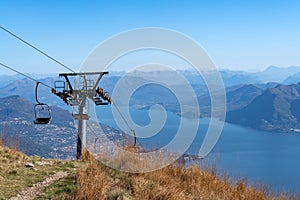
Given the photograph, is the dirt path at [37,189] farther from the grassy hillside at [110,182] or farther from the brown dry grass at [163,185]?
the brown dry grass at [163,185]

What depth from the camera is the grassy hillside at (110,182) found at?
4.79m

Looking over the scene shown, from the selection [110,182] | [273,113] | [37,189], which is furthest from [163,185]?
[273,113]

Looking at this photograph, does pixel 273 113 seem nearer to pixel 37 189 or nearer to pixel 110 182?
pixel 110 182

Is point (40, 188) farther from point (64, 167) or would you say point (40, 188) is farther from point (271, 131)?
point (271, 131)

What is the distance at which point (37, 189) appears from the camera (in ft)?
16.8

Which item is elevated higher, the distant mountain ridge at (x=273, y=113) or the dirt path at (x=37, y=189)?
the dirt path at (x=37, y=189)

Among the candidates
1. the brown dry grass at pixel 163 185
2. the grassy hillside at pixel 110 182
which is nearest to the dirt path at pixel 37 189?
the grassy hillside at pixel 110 182

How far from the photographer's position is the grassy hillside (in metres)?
4.79

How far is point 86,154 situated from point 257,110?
17485 centimetres

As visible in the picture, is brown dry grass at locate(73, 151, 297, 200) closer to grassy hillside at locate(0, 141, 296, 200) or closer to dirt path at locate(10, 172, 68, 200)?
grassy hillside at locate(0, 141, 296, 200)

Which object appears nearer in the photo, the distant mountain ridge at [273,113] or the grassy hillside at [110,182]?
the grassy hillside at [110,182]

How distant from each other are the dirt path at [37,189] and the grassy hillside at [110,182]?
0.10 feet

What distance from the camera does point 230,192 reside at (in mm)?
6363

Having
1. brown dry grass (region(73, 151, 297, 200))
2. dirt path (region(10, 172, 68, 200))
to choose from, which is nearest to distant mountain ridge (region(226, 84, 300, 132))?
brown dry grass (region(73, 151, 297, 200))
